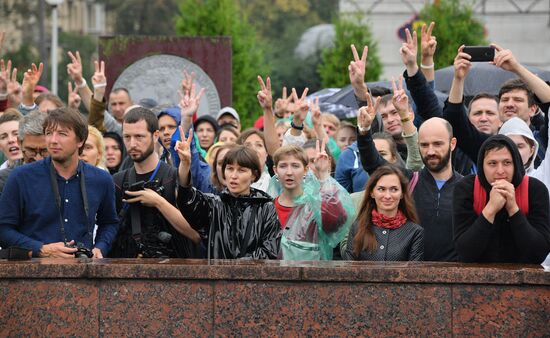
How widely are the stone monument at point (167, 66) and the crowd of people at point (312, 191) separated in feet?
17.8

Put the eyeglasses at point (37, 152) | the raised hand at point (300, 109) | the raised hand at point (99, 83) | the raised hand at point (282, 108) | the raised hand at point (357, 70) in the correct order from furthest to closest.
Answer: the raised hand at point (282, 108), the raised hand at point (99, 83), the raised hand at point (300, 109), the raised hand at point (357, 70), the eyeglasses at point (37, 152)

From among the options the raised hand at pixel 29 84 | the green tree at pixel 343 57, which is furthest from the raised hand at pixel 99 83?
A: the green tree at pixel 343 57

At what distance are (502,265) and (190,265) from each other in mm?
1852

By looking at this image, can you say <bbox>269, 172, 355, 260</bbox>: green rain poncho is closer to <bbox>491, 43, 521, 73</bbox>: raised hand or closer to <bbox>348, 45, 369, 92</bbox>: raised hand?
<bbox>491, 43, 521, 73</bbox>: raised hand

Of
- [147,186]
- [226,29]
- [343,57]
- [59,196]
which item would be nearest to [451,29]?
[343,57]

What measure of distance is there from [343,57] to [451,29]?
2.39 metres

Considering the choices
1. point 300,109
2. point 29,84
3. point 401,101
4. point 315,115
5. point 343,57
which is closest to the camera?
point 401,101

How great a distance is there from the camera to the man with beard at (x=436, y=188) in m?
8.77

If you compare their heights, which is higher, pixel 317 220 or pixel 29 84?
pixel 29 84

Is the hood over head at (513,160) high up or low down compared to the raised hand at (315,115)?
down

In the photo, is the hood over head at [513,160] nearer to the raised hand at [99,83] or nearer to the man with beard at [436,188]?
the man with beard at [436,188]

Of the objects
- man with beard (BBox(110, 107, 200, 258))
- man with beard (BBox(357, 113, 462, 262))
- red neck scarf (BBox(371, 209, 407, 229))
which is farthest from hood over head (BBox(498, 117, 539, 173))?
man with beard (BBox(110, 107, 200, 258))

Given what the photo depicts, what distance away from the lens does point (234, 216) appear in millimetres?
8766

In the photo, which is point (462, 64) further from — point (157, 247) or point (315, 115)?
point (157, 247)
